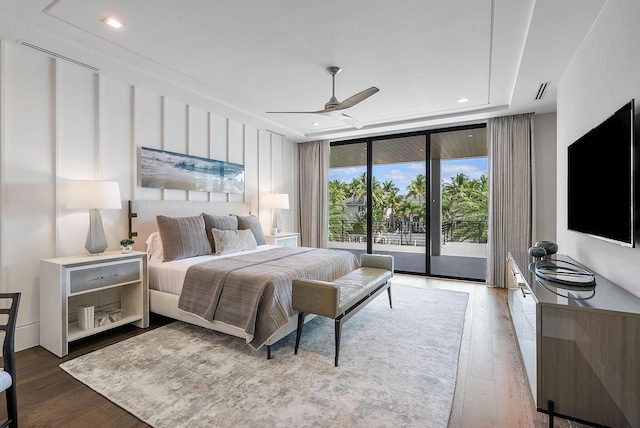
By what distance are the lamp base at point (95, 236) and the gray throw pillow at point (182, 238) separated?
1.92 feet

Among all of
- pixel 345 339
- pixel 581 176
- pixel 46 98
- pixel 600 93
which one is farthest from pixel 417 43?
pixel 46 98

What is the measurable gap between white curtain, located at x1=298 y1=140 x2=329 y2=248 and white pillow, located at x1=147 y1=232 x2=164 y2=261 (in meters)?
3.30

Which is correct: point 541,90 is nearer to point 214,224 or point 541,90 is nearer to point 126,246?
point 214,224

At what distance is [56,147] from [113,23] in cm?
137

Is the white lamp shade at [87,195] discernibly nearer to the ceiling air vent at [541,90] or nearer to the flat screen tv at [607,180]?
the flat screen tv at [607,180]

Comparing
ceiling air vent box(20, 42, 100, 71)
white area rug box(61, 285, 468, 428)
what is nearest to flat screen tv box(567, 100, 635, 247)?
white area rug box(61, 285, 468, 428)

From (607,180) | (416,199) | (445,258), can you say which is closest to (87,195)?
(607,180)

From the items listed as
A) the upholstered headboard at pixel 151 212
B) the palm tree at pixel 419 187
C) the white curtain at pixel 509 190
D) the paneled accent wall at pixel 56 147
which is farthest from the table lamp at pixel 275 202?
the white curtain at pixel 509 190

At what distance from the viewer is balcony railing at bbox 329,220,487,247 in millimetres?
5500

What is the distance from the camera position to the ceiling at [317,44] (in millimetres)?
Result: 2279

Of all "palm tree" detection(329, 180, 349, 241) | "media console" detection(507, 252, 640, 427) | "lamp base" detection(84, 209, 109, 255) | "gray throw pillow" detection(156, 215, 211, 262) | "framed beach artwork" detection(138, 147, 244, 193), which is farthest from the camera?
"palm tree" detection(329, 180, 349, 241)

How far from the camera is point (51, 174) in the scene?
2957 millimetres

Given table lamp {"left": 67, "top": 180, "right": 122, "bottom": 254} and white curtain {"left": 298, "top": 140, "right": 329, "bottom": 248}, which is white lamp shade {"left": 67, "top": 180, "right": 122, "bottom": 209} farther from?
white curtain {"left": 298, "top": 140, "right": 329, "bottom": 248}

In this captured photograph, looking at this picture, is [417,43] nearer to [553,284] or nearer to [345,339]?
[553,284]
